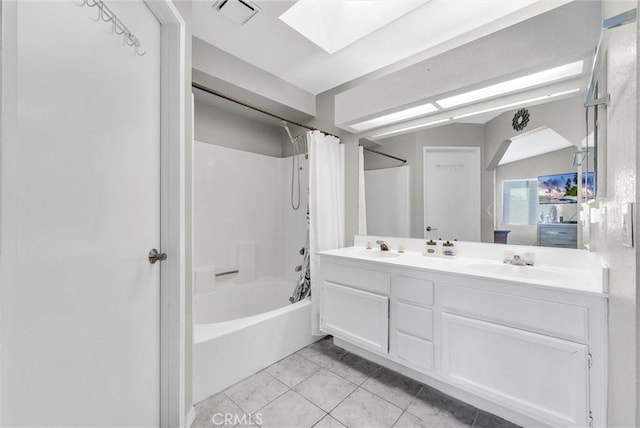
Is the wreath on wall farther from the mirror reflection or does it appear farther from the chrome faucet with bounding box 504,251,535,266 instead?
the chrome faucet with bounding box 504,251,535,266

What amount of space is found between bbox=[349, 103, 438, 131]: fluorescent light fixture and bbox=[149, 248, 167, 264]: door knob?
190 cm

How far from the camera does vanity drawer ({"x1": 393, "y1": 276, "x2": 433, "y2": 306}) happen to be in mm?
1619

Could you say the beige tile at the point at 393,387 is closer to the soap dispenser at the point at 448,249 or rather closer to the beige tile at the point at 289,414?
the beige tile at the point at 289,414

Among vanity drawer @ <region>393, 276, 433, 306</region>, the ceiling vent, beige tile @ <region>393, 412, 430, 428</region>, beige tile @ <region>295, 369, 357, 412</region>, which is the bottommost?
beige tile @ <region>393, 412, 430, 428</region>

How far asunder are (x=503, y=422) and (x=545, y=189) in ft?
4.68

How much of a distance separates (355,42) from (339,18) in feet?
0.66

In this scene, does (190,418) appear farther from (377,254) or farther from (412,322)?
(377,254)

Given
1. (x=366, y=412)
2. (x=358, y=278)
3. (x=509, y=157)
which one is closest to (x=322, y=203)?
(x=358, y=278)

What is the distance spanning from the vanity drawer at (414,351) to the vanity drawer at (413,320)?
0.04 m

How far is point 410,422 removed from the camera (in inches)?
58.2

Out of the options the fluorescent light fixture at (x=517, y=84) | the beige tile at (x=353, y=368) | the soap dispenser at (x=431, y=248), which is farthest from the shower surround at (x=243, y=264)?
the fluorescent light fixture at (x=517, y=84)

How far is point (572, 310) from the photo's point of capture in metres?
1.17

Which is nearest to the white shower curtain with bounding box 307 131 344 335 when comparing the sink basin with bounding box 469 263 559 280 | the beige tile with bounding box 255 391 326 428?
the beige tile with bounding box 255 391 326 428

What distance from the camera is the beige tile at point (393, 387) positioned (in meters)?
1.66
